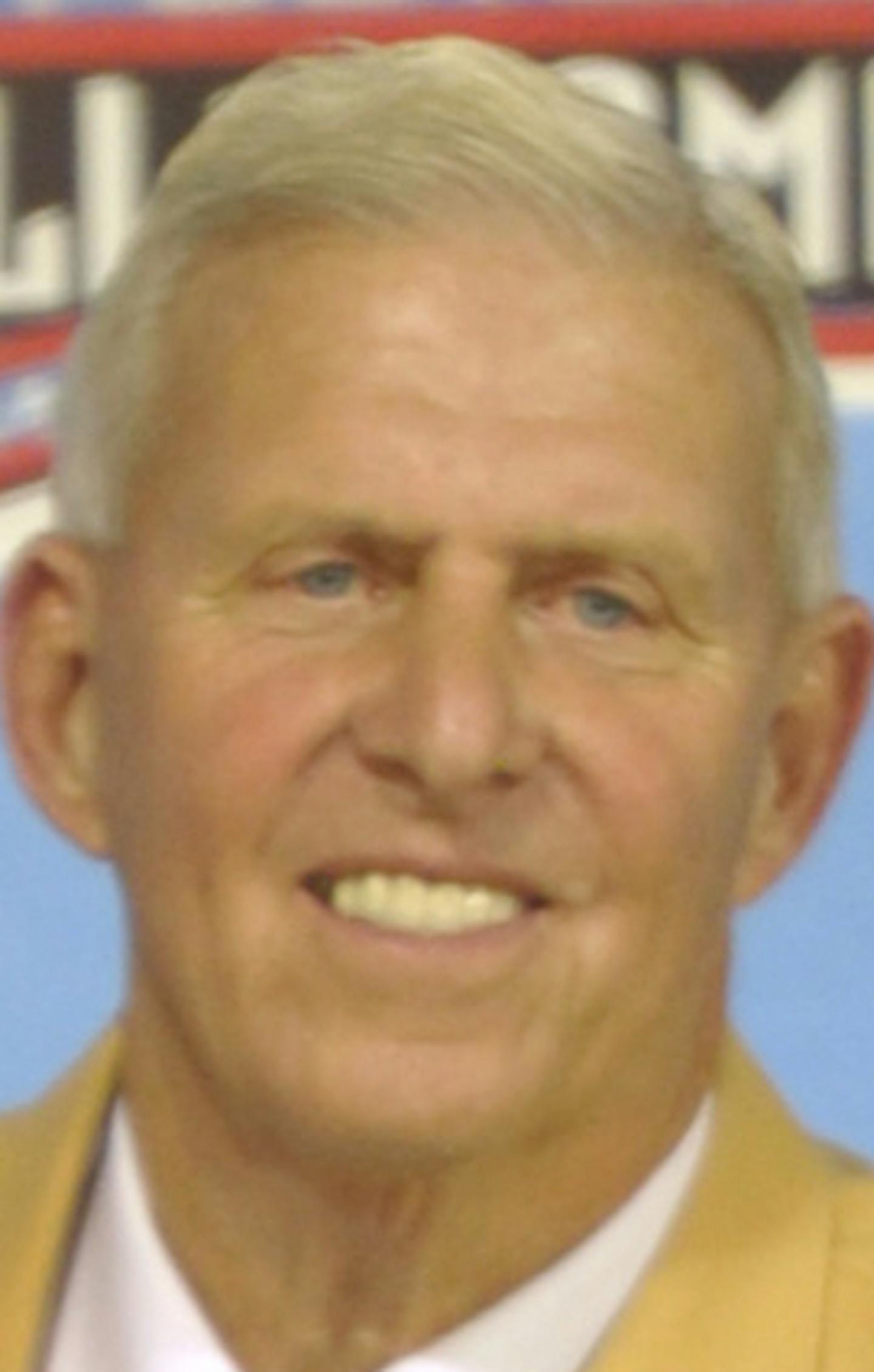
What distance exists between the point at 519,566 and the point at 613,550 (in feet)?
0.10

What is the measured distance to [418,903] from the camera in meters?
1.02

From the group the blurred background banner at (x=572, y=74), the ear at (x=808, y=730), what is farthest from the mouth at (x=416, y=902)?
the blurred background banner at (x=572, y=74)

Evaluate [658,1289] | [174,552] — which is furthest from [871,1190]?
[174,552]

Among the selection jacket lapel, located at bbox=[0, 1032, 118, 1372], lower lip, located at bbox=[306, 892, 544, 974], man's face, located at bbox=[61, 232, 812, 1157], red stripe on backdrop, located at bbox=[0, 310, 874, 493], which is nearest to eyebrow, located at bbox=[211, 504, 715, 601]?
man's face, located at bbox=[61, 232, 812, 1157]

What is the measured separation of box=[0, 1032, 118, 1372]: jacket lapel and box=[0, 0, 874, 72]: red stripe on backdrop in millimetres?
458

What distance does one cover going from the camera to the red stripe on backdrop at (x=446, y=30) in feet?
4.69

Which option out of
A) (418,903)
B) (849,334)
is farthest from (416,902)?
(849,334)

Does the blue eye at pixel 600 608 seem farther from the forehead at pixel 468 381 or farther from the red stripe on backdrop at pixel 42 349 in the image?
the red stripe on backdrop at pixel 42 349

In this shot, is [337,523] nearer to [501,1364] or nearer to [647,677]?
[647,677]

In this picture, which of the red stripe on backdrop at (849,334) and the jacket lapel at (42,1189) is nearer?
the jacket lapel at (42,1189)

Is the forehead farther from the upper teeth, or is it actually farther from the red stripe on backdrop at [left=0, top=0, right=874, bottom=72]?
the red stripe on backdrop at [left=0, top=0, right=874, bottom=72]

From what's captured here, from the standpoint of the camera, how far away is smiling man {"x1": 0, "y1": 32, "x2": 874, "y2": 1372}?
101cm

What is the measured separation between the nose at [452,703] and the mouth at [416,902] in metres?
0.03

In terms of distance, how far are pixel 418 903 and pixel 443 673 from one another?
0.23 feet
